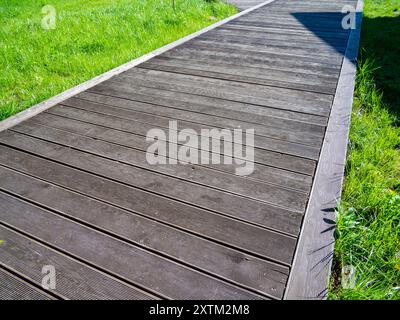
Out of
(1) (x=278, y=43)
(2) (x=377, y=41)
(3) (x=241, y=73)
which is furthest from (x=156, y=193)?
(2) (x=377, y=41)

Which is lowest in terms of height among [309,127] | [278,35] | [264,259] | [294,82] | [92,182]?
[264,259]

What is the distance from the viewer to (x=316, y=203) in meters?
2.04

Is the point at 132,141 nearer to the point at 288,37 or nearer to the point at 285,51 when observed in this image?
the point at 285,51

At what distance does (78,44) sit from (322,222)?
4.85 meters

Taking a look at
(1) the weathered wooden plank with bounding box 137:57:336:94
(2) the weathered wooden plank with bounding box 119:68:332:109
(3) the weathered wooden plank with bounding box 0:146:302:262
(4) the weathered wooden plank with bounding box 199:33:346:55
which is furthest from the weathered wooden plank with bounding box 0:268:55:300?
(4) the weathered wooden plank with bounding box 199:33:346:55

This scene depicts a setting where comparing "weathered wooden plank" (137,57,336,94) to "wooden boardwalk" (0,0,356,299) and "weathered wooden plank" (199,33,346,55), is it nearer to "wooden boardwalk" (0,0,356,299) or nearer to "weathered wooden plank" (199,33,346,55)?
"wooden boardwalk" (0,0,356,299)

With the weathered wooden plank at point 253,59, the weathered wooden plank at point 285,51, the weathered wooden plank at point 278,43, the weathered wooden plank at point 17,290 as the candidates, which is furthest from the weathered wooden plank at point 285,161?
the weathered wooden plank at point 278,43

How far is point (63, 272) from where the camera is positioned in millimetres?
1645

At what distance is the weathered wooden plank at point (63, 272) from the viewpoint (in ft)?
5.08

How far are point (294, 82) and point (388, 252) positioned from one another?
2417 millimetres

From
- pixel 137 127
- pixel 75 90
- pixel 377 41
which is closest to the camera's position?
pixel 137 127
